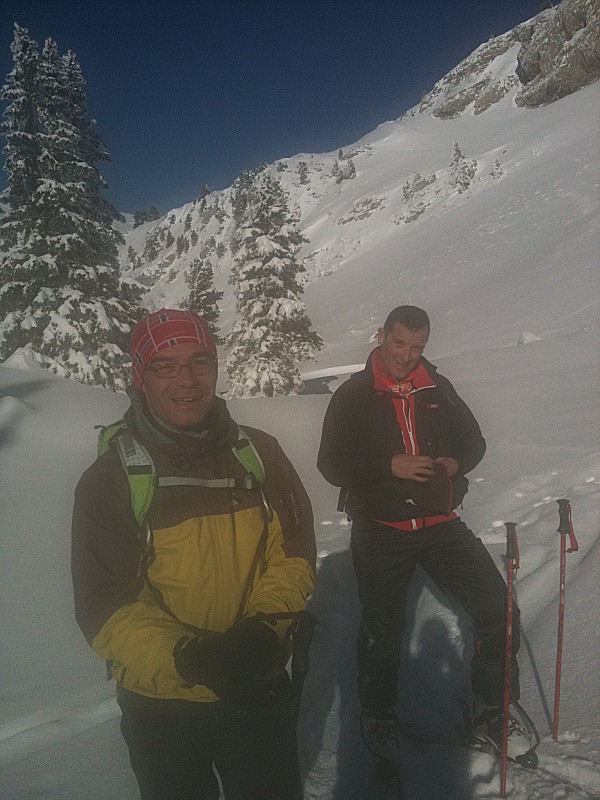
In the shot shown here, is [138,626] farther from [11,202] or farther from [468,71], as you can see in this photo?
[468,71]

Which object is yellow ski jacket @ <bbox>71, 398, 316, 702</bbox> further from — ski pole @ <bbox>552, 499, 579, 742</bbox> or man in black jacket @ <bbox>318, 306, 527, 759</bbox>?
ski pole @ <bbox>552, 499, 579, 742</bbox>

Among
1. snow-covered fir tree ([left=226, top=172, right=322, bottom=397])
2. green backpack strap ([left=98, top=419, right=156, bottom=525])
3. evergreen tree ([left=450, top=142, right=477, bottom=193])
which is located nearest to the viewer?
green backpack strap ([left=98, top=419, right=156, bottom=525])

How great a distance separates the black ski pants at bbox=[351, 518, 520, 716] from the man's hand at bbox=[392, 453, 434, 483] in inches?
14.5

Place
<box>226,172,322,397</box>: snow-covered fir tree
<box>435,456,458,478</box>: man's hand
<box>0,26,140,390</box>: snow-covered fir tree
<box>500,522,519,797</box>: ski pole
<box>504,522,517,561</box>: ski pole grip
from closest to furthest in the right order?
<box>500,522,519,797</box>: ski pole
<box>504,522,517,561</box>: ski pole grip
<box>435,456,458,478</box>: man's hand
<box>0,26,140,390</box>: snow-covered fir tree
<box>226,172,322,397</box>: snow-covered fir tree

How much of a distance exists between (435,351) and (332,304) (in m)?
26.1

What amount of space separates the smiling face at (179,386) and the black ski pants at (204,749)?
120 centimetres

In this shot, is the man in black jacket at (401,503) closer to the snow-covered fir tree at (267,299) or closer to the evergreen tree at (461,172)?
the snow-covered fir tree at (267,299)

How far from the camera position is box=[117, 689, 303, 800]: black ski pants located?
1977 millimetres

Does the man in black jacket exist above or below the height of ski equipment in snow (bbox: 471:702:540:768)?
above

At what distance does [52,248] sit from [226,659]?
15.5m

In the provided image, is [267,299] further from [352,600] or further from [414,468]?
[414,468]


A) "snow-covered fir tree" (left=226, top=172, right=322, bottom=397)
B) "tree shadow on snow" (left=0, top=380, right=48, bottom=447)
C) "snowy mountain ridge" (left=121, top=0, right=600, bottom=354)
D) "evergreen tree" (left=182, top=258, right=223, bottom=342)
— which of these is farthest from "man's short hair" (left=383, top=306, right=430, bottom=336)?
"snowy mountain ridge" (left=121, top=0, right=600, bottom=354)

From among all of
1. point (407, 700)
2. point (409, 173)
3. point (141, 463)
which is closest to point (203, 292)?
point (407, 700)

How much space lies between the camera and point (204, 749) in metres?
2.03
